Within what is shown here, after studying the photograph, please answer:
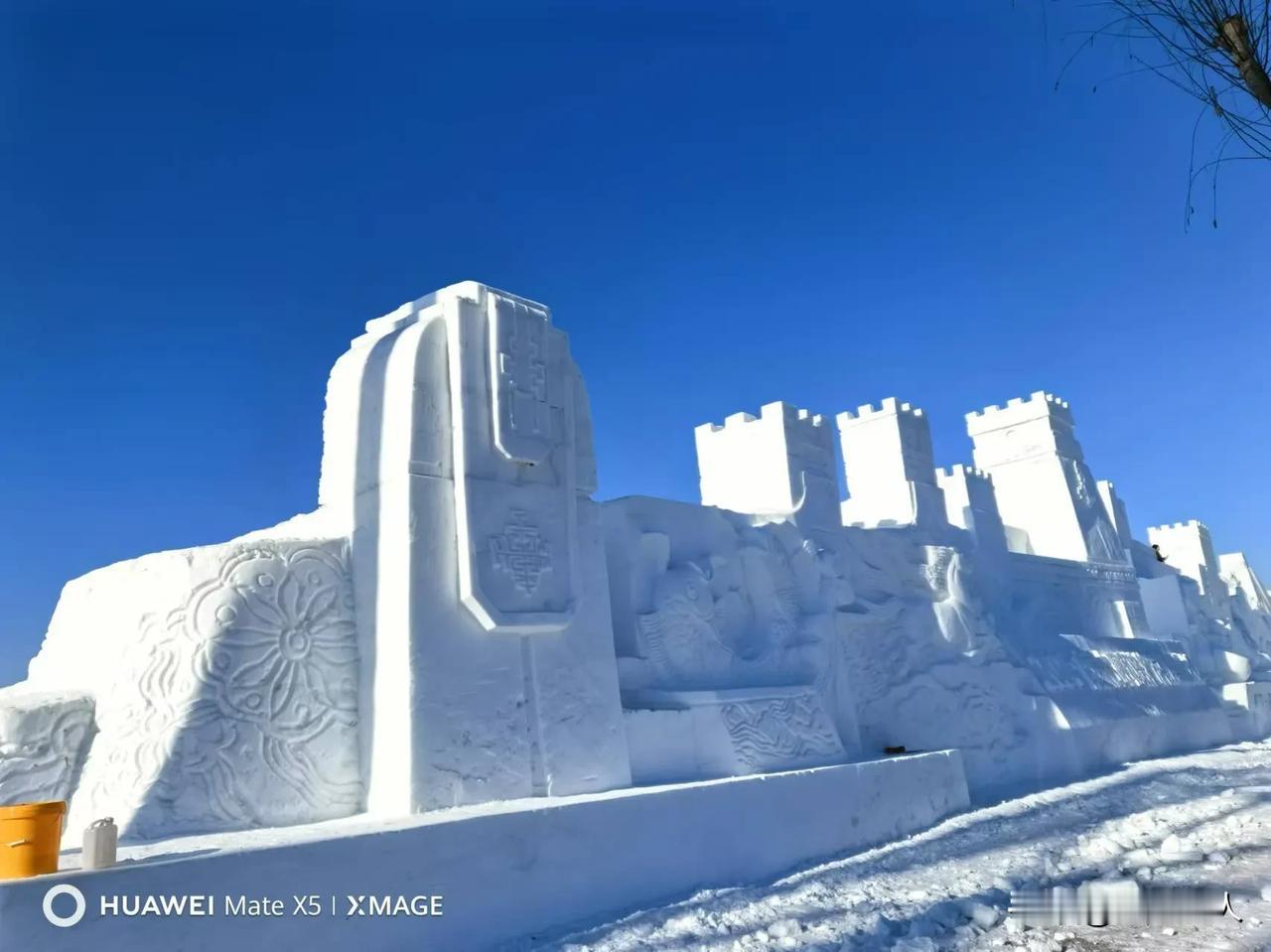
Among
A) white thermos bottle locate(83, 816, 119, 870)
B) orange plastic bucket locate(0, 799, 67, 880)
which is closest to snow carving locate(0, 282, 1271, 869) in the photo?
white thermos bottle locate(83, 816, 119, 870)

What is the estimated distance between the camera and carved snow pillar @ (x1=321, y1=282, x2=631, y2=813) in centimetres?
561

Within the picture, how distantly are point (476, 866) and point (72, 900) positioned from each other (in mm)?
1852

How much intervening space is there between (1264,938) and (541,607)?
13.6ft

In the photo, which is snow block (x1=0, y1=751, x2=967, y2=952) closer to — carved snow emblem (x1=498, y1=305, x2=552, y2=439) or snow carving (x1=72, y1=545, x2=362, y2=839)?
snow carving (x1=72, y1=545, x2=362, y2=839)

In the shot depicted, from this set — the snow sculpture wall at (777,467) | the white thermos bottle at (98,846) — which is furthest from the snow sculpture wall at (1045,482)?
the white thermos bottle at (98,846)

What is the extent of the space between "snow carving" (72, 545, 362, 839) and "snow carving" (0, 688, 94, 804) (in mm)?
146

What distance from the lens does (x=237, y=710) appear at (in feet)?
Result: 17.5

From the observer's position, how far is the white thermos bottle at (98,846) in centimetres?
386

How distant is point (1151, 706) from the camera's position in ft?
42.7

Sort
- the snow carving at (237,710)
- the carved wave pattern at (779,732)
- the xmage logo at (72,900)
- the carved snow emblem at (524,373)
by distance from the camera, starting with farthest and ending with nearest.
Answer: the carved wave pattern at (779,732), the carved snow emblem at (524,373), the snow carving at (237,710), the xmage logo at (72,900)

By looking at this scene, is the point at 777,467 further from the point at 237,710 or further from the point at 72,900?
the point at 72,900

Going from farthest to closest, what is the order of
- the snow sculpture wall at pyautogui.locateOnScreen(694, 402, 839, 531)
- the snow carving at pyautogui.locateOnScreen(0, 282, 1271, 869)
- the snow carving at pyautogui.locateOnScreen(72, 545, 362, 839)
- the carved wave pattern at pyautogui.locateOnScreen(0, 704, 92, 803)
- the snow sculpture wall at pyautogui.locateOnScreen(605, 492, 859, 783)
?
1. the snow sculpture wall at pyautogui.locateOnScreen(694, 402, 839, 531)
2. the snow sculpture wall at pyautogui.locateOnScreen(605, 492, 859, 783)
3. the snow carving at pyautogui.locateOnScreen(0, 282, 1271, 869)
4. the carved wave pattern at pyautogui.locateOnScreen(0, 704, 92, 803)
5. the snow carving at pyautogui.locateOnScreen(72, 545, 362, 839)

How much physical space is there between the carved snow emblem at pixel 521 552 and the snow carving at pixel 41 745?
257 cm

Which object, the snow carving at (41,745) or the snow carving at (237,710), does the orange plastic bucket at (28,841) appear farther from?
the snow carving at (41,745)
